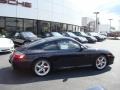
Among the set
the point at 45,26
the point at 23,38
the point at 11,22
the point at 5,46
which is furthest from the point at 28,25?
the point at 5,46

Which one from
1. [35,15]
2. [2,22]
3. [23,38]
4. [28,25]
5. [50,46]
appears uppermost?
[35,15]

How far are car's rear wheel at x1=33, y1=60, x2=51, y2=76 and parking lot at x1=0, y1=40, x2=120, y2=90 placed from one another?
17cm

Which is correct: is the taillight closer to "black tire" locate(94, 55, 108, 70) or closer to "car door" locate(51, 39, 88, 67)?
"car door" locate(51, 39, 88, 67)

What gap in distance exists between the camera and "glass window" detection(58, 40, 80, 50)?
7.86 meters

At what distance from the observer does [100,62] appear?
8391 mm

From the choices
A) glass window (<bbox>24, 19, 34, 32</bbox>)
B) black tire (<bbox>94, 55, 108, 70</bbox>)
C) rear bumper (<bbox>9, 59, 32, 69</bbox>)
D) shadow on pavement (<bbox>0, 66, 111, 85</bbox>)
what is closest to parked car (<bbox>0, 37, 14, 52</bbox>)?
shadow on pavement (<bbox>0, 66, 111, 85</bbox>)

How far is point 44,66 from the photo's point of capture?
7.41 m

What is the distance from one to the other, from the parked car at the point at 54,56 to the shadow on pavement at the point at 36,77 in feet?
0.81

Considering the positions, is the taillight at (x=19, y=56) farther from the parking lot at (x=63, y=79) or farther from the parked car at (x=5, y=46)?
the parked car at (x=5, y=46)

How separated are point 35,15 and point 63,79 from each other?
2044 centimetres

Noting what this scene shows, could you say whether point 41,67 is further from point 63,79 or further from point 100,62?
point 100,62

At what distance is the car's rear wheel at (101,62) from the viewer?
834 cm

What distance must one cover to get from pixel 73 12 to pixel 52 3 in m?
9.81

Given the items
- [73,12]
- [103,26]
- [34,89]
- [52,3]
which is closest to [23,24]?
[52,3]
